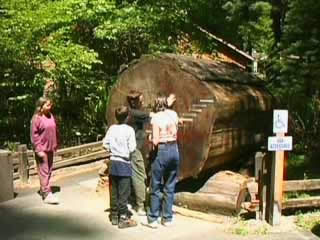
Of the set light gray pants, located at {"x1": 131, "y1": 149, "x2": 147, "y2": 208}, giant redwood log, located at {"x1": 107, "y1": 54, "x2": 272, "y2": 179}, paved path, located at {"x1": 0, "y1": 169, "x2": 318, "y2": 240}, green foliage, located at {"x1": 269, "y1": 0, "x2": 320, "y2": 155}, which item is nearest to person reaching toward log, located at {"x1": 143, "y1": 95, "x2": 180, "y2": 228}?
paved path, located at {"x1": 0, "y1": 169, "x2": 318, "y2": 240}

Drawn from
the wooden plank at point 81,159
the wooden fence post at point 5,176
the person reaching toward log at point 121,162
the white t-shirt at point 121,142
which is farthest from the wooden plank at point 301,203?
the wooden plank at point 81,159

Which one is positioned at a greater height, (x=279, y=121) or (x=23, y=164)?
(x=279, y=121)

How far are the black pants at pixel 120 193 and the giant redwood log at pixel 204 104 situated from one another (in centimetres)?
151

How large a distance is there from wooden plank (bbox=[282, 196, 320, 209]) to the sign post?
0.93 ft

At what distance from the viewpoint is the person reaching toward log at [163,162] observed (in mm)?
8367

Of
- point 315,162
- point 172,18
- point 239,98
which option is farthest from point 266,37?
point 239,98

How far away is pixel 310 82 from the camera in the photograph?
16.0 m

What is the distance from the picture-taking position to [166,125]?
27.5 ft

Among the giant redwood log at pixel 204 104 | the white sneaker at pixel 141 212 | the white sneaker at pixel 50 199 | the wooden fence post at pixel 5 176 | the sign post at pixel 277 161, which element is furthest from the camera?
the wooden fence post at pixel 5 176

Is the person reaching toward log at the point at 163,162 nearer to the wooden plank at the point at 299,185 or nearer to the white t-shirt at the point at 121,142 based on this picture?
the white t-shirt at the point at 121,142

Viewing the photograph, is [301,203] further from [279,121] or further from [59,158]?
[59,158]

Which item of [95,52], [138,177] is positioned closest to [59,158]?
[95,52]

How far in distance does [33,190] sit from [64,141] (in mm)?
5430

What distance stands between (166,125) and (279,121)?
65.4 inches
